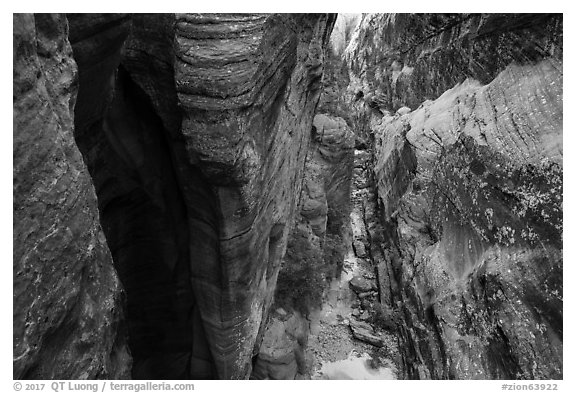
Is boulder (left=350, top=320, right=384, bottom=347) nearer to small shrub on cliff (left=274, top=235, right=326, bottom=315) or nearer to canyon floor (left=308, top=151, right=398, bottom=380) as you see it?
canyon floor (left=308, top=151, right=398, bottom=380)

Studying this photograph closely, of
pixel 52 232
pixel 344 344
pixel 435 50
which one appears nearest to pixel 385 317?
pixel 344 344

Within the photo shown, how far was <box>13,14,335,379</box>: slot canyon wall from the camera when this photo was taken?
5.12 metres

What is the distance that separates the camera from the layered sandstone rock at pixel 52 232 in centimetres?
478

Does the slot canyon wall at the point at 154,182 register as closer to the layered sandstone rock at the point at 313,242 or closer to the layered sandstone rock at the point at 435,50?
the layered sandstone rock at the point at 313,242

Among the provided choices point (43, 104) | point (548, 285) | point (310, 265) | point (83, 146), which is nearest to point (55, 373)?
point (43, 104)

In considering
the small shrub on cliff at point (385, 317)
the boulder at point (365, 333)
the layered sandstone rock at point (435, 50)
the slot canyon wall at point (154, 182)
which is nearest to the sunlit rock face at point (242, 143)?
the slot canyon wall at point (154, 182)

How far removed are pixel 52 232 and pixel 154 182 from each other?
6113mm

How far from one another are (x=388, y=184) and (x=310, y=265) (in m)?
15.2

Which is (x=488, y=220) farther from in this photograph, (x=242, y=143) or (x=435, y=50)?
(x=435, y=50)

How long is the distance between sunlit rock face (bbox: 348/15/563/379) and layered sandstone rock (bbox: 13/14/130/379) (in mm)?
11377

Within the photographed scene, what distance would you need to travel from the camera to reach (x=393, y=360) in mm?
20766

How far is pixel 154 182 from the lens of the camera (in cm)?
1125

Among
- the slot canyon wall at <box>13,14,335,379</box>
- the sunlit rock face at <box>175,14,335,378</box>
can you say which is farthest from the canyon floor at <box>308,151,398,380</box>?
the slot canyon wall at <box>13,14,335,379</box>

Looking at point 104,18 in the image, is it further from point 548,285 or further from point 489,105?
point 489,105
